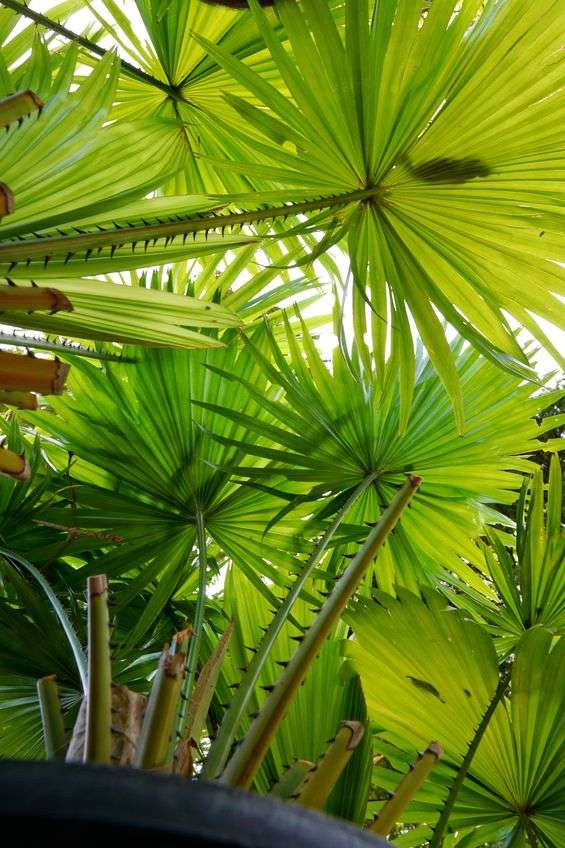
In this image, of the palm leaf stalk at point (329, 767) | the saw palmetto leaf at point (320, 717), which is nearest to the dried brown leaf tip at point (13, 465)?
the palm leaf stalk at point (329, 767)

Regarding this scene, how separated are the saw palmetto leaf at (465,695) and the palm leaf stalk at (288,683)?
0.84 feet

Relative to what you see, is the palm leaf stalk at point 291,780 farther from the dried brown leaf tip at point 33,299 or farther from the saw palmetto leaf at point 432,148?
the saw palmetto leaf at point 432,148

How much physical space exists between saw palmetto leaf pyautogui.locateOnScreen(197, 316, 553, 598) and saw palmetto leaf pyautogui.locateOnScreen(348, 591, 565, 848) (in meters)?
0.25

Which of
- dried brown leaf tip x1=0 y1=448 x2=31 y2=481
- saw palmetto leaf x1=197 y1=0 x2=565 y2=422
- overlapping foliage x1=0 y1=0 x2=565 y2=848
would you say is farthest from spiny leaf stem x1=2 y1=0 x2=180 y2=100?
dried brown leaf tip x1=0 y1=448 x2=31 y2=481

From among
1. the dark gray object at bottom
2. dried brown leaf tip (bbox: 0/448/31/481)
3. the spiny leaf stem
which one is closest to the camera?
the dark gray object at bottom

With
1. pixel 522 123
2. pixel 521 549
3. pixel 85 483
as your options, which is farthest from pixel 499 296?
pixel 85 483

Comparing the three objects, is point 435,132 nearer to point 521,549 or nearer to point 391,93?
point 391,93

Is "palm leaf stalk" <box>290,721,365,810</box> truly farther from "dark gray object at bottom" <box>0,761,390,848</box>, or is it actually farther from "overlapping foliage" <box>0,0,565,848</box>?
"dark gray object at bottom" <box>0,761,390,848</box>

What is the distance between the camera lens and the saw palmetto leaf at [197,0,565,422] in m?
0.92

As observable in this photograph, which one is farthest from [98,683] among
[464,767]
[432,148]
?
Answer: [432,148]

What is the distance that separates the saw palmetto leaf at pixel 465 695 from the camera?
99 centimetres

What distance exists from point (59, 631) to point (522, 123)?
0.92 metres

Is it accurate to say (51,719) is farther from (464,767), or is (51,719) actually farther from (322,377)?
(322,377)

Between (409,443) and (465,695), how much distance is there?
435 millimetres
